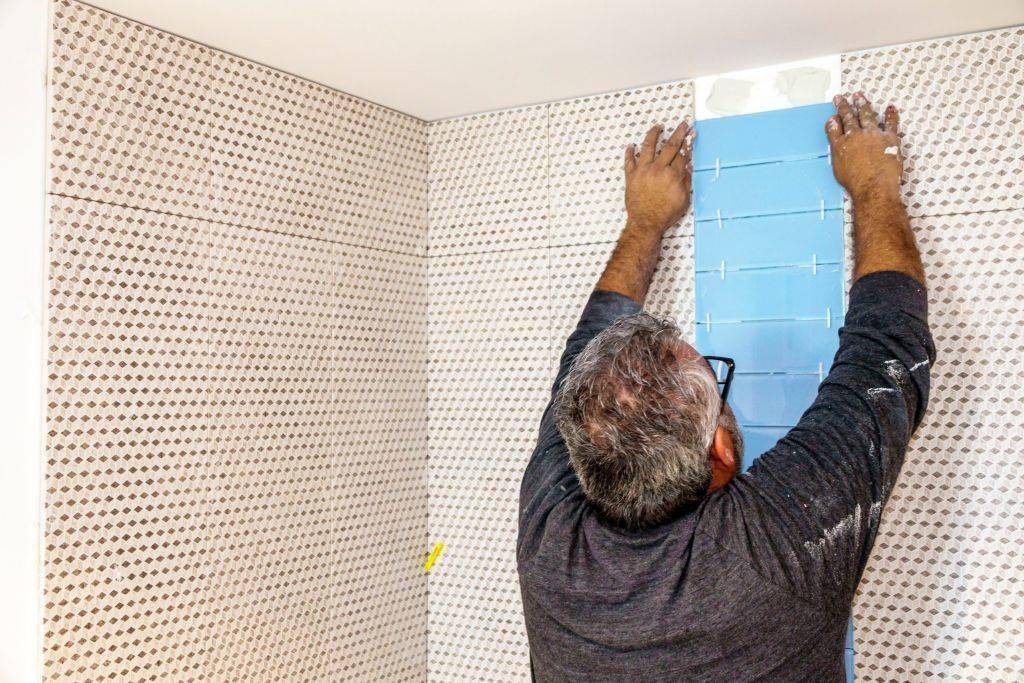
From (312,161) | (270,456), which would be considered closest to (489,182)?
(312,161)

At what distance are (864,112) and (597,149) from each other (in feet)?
1.67

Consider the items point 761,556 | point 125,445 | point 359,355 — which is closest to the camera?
point 761,556

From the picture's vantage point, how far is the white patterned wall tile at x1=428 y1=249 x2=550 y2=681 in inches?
76.9

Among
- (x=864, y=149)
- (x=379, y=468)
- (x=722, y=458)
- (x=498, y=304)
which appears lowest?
(x=379, y=468)

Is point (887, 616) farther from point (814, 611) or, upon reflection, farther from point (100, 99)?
point (100, 99)

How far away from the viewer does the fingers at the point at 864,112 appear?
5.22ft

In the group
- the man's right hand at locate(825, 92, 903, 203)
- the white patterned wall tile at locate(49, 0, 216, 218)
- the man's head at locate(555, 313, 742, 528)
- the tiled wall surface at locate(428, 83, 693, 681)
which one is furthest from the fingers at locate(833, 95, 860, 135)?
the white patterned wall tile at locate(49, 0, 216, 218)

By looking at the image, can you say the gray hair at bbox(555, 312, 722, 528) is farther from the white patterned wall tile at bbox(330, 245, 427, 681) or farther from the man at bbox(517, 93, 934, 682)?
the white patterned wall tile at bbox(330, 245, 427, 681)

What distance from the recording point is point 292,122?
1778 millimetres

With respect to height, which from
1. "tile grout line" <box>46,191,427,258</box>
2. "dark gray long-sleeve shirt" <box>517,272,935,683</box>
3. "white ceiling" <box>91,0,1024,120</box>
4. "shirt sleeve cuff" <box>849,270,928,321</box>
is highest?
"white ceiling" <box>91,0,1024,120</box>

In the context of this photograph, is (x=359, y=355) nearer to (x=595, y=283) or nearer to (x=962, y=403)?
(x=595, y=283)

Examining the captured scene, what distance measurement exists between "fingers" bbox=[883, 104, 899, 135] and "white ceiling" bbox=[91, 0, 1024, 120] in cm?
12

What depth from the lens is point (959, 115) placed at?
5.13ft

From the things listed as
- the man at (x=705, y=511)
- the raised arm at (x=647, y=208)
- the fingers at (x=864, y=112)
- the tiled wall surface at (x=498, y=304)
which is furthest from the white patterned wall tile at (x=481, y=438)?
the fingers at (x=864, y=112)
